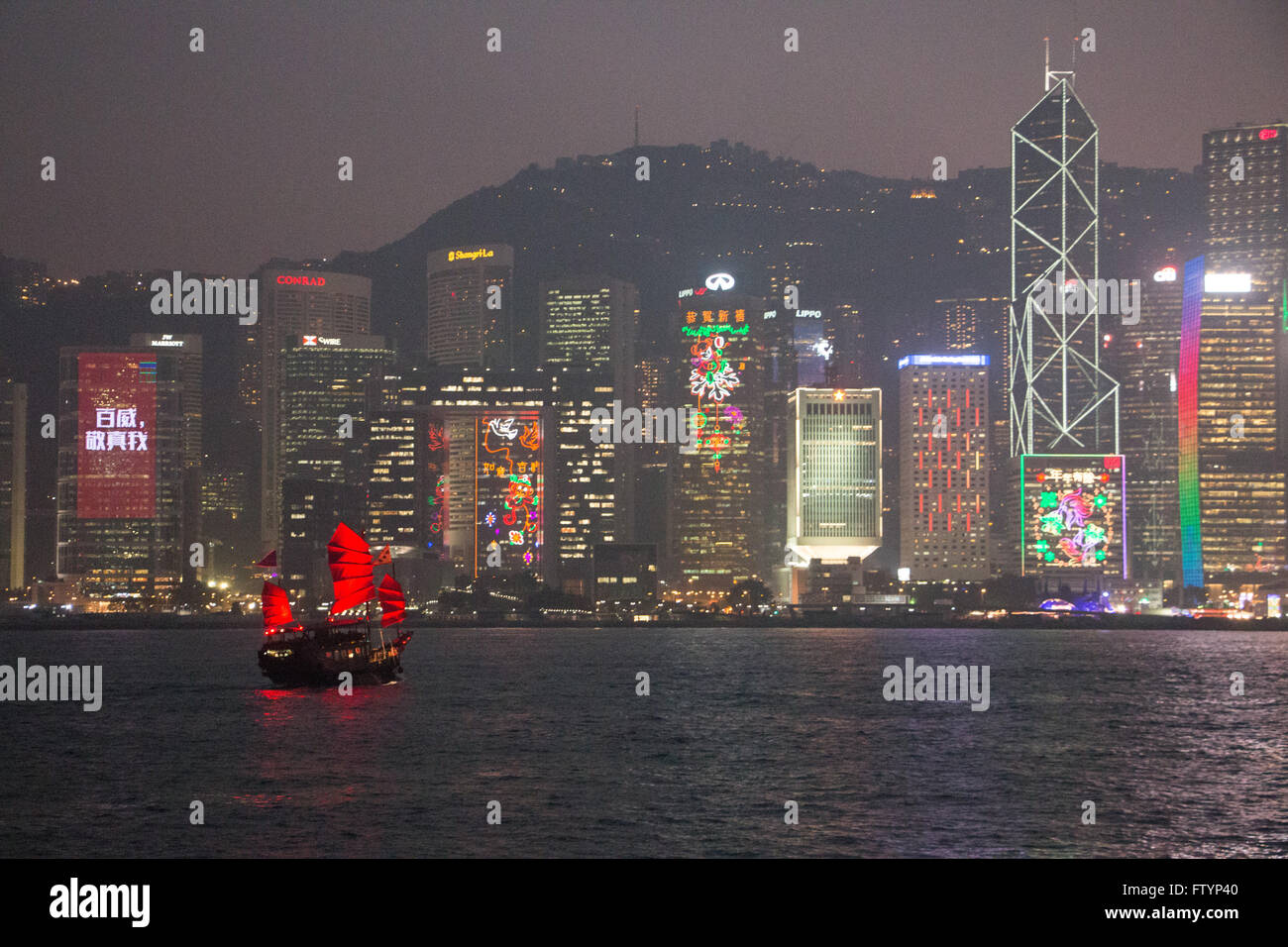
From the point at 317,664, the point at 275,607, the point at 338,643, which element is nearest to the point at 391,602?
the point at 338,643

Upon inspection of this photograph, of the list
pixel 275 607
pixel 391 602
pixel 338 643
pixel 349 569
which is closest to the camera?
pixel 349 569

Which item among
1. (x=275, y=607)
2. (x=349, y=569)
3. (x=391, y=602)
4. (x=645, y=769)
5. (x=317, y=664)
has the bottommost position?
(x=317, y=664)

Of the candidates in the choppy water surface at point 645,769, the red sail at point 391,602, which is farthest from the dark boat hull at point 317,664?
the red sail at point 391,602

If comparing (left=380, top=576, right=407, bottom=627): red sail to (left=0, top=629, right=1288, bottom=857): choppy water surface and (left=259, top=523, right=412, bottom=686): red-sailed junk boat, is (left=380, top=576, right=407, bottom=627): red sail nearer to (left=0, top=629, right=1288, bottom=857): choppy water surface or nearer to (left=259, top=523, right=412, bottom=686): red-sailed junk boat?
(left=259, top=523, right=412, bottom=686): red-sailed junk boat

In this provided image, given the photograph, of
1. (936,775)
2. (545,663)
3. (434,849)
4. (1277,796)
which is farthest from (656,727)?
(545,663)

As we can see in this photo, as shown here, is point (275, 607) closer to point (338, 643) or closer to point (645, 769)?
point (338, 643)

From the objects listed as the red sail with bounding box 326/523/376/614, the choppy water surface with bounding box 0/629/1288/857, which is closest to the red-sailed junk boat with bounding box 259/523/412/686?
the red sail with bounding box 326/523/376/614
